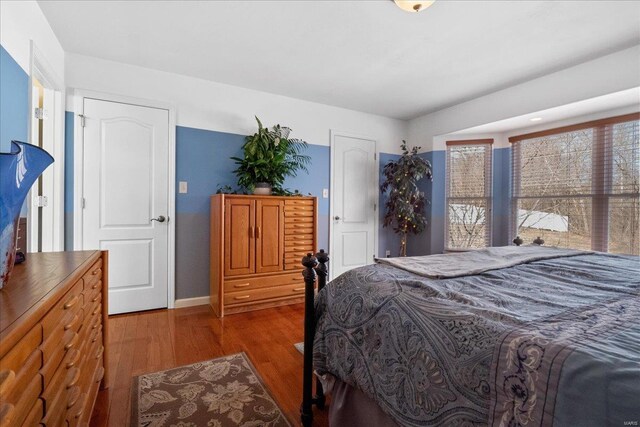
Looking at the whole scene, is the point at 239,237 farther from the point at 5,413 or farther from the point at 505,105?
the point at 505,105

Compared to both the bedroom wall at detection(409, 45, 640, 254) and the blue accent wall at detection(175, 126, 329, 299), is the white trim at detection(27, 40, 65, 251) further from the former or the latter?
the bedroom wall at detection(409, 45, 640, 254)

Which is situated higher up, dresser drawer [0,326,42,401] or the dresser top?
the dresser top

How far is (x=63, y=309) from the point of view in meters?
0.95

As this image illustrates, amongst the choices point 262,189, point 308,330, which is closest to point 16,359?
point 308,330

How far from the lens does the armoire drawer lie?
9.43ft

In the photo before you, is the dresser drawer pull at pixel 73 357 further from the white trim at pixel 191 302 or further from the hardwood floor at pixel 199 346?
the white trim at pixel 191 302

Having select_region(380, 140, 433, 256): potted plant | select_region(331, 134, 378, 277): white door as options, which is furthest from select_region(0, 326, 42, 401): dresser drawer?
select_region(380, 140, 433, 256): potted plant

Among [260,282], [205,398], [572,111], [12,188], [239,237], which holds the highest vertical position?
[572,111]

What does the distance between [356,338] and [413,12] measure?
2.17 metres

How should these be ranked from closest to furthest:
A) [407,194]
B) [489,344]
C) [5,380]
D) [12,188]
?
1. [5,380]
2. [489,344]
3. [12,188]
4. [407,194]

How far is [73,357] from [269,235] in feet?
6.84

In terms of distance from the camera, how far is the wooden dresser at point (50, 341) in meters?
0.61

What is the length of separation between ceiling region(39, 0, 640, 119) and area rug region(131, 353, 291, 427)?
249 cm

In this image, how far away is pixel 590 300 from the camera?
3.52ft
